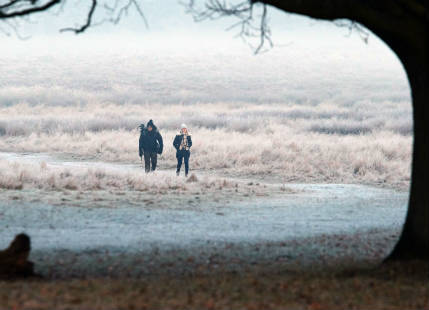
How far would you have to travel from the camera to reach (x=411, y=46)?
10570 millimetres

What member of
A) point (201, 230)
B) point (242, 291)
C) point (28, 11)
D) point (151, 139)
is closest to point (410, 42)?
point (242, 291)

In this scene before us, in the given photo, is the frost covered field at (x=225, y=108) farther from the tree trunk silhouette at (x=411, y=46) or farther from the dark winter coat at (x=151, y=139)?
the tree trunk silhouette at (x=411, y=46)

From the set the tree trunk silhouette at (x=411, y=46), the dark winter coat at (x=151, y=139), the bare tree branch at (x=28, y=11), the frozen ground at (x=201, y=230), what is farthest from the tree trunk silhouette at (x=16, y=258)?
the dark winter coat at (x=151, y=139)

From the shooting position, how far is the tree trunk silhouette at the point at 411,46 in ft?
33.9

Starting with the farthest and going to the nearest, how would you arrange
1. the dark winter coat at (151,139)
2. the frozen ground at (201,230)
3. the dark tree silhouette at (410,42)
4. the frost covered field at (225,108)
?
the frost covered field at (225,108), the dark winter coat at (151,139), the frozen ground at (201,230), the dark tree silhouette at (410,42)

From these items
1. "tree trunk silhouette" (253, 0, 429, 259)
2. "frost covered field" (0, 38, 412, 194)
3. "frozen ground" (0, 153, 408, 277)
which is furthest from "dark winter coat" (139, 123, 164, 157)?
"tree trunk silhouette" (253, 0, 429, 259)

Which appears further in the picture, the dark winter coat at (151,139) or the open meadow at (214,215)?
the dark winter coat at (151,139)

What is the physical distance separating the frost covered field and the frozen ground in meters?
5.04

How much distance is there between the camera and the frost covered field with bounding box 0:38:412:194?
34375 millimetres

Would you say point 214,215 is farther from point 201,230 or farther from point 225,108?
point 225,108

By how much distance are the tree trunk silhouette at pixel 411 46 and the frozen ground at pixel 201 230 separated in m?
1.51

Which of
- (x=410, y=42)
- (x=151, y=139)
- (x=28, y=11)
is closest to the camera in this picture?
(x=410, y=42)

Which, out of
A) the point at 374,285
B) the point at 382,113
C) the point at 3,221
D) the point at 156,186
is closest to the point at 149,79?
the point at 382,113

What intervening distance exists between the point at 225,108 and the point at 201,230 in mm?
64167
